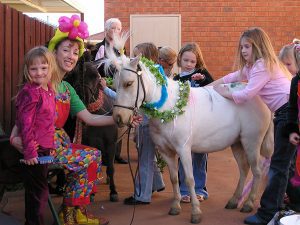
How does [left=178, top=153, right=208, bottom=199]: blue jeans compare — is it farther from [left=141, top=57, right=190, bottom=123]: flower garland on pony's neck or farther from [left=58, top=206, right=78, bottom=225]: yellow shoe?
[left=58, top=206, right=78, bottom=225]: yellow shoe

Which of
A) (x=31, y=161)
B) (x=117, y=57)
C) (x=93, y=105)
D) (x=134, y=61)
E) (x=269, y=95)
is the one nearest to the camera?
(x=31, y=161)

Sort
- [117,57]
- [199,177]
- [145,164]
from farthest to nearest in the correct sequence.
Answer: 1. [199,177]
2. [145,164]
3. [117,57]

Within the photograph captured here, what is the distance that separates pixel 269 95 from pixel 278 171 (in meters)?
0.82

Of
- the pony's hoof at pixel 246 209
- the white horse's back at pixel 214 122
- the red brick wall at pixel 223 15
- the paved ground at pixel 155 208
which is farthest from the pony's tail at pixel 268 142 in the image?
the red brick wall at pixel 223 15

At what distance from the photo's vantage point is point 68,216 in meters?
4.64

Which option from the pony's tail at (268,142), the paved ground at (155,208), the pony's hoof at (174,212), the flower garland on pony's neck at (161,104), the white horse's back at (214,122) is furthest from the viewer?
the pony's tail at (268,142)

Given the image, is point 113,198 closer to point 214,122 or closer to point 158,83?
point 214,122

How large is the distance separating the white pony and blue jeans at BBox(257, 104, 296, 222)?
53cm

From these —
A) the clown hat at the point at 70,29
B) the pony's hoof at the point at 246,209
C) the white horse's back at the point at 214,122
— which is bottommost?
the pony's hoof at the point at 246,209

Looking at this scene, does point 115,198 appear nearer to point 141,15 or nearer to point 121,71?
point 121,71

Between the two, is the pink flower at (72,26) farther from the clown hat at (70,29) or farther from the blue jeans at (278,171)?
the blue jeans at (278,171)

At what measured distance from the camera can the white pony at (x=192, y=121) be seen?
4.58m

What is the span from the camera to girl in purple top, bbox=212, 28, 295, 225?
4.68 meters

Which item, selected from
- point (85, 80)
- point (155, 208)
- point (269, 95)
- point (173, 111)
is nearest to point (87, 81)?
point (85, 80)
